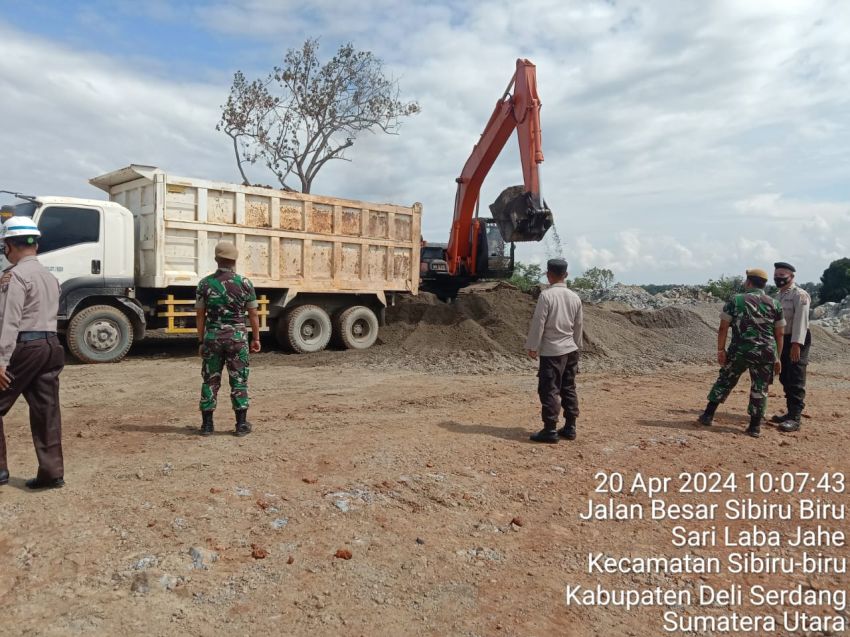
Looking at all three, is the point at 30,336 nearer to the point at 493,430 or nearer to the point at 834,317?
the point at 493,430

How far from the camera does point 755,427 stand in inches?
240

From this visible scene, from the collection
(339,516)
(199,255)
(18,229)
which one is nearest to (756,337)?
(339,516)

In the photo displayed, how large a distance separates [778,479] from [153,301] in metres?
8.89

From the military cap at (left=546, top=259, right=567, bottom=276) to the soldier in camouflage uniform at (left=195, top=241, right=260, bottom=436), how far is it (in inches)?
102

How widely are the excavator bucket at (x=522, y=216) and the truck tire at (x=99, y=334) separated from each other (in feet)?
22.5

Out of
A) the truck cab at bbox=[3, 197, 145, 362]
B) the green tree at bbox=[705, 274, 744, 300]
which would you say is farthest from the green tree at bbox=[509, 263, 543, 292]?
the truck cab at bbox=[3, 197, 145, 362]

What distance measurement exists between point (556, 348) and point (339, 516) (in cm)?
266

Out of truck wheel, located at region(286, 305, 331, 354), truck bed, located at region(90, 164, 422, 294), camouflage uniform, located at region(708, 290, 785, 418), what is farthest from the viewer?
truck wheel, located at region(286, 305, 331, 354)

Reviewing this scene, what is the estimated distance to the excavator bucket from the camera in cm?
1166

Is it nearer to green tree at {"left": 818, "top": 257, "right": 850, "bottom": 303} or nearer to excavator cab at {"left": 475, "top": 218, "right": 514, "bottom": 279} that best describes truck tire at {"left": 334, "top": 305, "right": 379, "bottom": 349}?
excavator cab at {"left": 475, "top": 218, "right": 514, "bottom": 279}

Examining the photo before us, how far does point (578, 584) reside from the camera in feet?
10.5

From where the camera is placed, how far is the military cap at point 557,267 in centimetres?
574

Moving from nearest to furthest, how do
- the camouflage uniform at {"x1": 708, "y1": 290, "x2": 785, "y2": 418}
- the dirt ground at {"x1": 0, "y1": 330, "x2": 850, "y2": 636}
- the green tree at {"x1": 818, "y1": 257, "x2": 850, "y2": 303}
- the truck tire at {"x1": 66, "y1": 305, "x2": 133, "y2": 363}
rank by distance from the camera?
1. the dirt ground at {"x1": 0, "y1": 330, "x2": 850, "y2": 636}
2. the camouflage uniform at {"x1": 708, "y1": 290, "x2": 785, "y2": 418}
3. the truck tire at {"x1": 66, "y1": 305, "x2": 133, "y2": 363}
4. the green tree at {"x1": 818, "y1": 257, "x2": 850, "y2": 303}

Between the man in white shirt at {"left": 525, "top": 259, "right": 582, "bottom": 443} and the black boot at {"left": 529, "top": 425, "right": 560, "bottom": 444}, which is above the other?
the man in white shirt at {"left": 525, "top": 259, "right": 582, "bottom": 443}
